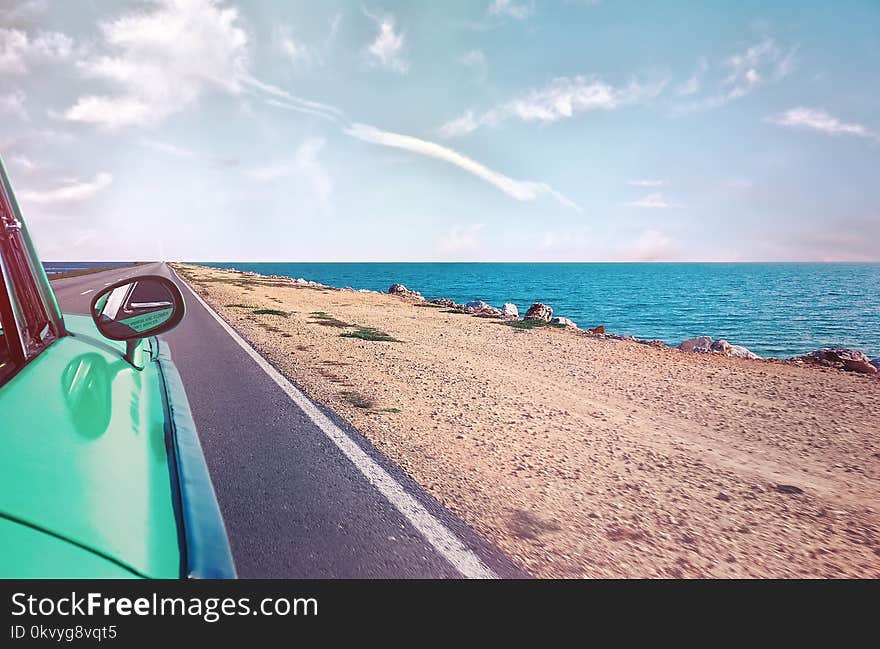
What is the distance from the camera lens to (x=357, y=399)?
656 centimetres

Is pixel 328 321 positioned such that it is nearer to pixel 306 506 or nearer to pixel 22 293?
pixel 306 506

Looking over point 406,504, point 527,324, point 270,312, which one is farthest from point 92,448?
point 270,312

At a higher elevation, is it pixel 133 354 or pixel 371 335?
pixel 133 354

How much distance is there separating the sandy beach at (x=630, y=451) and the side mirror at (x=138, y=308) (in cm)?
231

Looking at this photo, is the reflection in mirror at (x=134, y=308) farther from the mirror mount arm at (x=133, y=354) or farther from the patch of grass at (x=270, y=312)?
the patch of grass at (x=270, y=312)

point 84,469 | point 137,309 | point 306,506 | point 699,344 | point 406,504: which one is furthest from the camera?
point 699,344

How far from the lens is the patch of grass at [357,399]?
6277mm

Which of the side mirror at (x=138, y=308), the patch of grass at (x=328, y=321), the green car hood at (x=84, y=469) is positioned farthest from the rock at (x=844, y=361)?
the green car hood at (x=84, y=469)

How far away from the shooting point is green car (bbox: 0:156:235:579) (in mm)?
961

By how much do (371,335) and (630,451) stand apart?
8.70 m

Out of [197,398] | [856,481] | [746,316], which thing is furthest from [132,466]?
[746,316]

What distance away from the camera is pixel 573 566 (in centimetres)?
293

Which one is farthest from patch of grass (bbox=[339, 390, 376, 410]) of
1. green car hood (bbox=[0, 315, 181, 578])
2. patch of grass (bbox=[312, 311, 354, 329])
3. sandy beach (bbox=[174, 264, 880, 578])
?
patch of grass (bbox=[312, 311, 354, 329])
